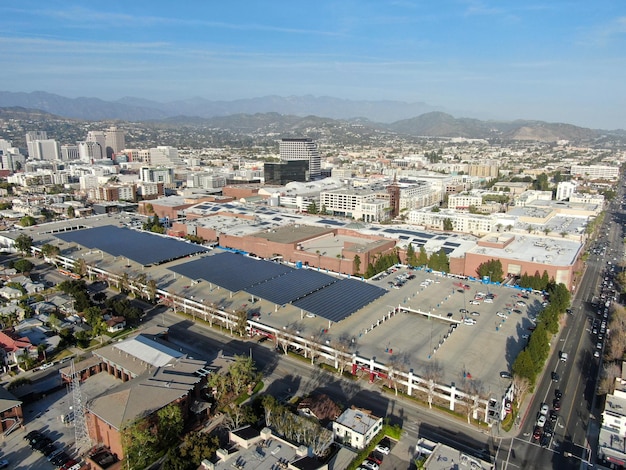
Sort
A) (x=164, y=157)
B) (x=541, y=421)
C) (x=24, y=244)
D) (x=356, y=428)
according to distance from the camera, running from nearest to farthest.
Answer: (x=356, y=428), (x=541, y=421), (x=24, y=244), (x=164, y=157)

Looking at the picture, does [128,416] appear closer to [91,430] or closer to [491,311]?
[91,430]

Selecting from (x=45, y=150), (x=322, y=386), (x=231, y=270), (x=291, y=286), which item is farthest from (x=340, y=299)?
Answer: (x=45, y=150)

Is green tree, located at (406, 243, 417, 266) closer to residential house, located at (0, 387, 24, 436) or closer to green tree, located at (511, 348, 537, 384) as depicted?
green tree, located at (511, 348, 537, 384)

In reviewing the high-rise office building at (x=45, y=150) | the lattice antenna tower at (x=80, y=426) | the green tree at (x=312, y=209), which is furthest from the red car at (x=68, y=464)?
the high-rise office building at (x=45, y=150)

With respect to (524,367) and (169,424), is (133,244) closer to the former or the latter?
(169,424)

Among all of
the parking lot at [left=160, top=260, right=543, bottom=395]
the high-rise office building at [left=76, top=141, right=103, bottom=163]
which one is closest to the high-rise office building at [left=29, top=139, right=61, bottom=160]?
the high-rise office building at [left=76, top=141, right=103, bottom=163]

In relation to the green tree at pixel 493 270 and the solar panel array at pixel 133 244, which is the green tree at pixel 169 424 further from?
the green tree at pixel 493 270
